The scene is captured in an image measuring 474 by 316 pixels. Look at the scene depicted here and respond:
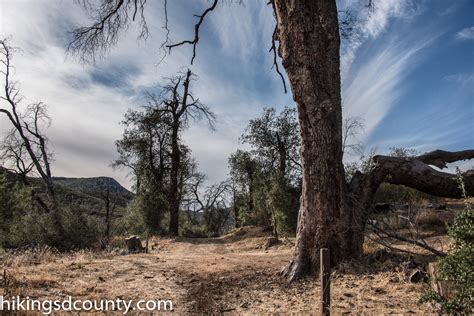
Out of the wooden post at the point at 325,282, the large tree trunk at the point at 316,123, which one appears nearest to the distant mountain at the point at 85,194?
the large tree trunk at the point at 316,123

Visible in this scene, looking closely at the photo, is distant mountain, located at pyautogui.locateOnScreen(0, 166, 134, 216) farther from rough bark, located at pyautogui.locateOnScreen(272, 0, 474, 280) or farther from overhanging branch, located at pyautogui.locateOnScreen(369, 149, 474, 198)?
overhanging branch, located at pyautogui.locateOnScreen(369, 149, 474, 198)

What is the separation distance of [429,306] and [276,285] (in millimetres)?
2472

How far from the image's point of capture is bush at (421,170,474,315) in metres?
2.69

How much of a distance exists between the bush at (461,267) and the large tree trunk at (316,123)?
3121mm

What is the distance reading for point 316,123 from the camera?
20.2 feet

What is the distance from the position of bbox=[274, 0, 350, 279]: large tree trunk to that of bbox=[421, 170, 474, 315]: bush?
312 centimetres

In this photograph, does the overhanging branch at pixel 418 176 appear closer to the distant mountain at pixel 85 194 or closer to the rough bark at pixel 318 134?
the rough bark at pixel 318 134

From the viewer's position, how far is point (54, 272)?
6770 mm

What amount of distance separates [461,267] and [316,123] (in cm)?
379

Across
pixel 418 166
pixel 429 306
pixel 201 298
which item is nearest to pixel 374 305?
pixel 429 306

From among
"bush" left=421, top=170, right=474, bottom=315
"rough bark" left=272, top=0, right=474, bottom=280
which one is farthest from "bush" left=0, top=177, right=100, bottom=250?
"bush" left=421, top=170, right=474, bottom=315

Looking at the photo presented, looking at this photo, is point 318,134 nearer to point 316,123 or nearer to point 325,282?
point 316,123

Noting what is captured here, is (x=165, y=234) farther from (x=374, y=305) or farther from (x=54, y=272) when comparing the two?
(x=374, y=305)

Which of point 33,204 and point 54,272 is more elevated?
point 33,204
